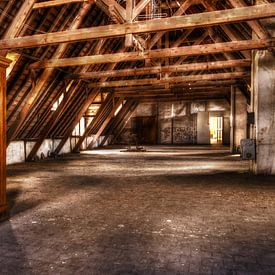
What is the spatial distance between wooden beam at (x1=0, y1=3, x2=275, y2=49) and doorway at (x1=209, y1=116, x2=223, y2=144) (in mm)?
16676

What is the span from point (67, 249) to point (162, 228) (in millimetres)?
1120

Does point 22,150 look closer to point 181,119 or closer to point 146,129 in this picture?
point 146,129

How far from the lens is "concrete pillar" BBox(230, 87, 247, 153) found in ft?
42.2

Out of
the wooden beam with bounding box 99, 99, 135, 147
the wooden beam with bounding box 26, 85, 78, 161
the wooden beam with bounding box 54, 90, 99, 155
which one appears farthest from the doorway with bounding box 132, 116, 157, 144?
the wooden beam with bounding box 26, 85, 78, 161

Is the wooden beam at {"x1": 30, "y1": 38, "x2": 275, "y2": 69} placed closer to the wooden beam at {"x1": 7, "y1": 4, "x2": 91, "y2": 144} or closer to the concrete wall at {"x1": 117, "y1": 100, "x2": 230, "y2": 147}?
the wooden beam at {"x1": 7, "y1": 4, "x2": 91, "y2": 144}

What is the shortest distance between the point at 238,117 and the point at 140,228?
10.9 metres

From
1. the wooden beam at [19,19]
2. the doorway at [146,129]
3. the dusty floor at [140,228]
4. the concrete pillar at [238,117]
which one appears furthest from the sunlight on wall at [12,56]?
the doorway at [146,129]

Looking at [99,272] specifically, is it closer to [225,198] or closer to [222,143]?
[225,198]

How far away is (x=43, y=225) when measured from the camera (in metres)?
3.37

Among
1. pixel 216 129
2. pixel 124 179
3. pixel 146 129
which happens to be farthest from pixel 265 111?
pixel 146 129

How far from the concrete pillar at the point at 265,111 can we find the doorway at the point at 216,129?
13939mm

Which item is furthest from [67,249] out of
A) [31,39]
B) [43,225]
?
[31,39]

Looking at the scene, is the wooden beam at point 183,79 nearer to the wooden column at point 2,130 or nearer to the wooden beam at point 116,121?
the wooden beam at point 116,121

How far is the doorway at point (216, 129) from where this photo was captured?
20.8m
